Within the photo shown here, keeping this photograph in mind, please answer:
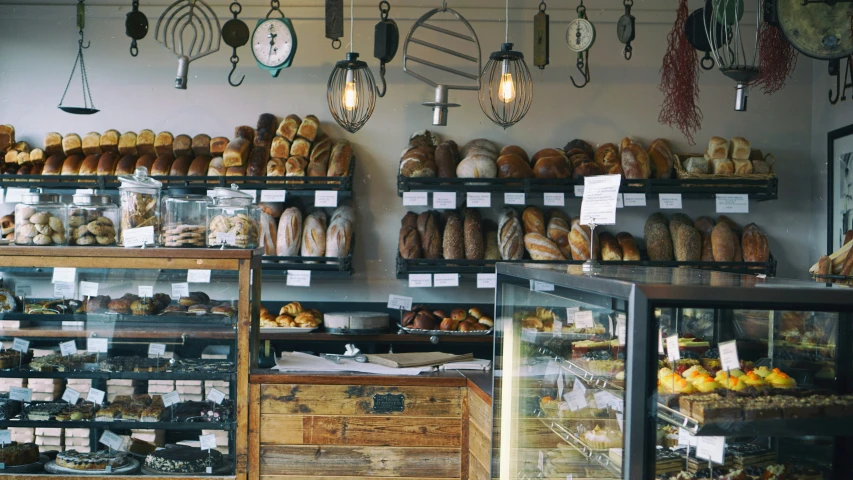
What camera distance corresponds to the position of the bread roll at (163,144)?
15.1ft

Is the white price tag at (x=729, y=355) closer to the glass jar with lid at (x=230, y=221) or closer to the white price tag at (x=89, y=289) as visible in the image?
the glass jar with lid at (x=230, y=221)

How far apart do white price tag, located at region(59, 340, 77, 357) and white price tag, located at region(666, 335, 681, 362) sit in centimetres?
227

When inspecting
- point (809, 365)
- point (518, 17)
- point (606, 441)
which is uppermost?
point (518, 17)

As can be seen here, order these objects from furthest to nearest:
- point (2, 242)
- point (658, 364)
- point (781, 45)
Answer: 1. point (781, 45)
2. point (2, 242)
3. point (658, 364)

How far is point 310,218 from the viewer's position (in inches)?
177

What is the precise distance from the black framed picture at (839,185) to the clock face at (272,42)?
10.2 ft

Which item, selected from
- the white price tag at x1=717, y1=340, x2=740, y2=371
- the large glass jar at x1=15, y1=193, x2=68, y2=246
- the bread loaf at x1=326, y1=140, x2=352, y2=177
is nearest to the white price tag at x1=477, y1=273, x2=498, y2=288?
the bread loaf at x1=326, y1=140, x2=352, y2=177

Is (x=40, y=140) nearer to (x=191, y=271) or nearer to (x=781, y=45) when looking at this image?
(x=191, y=271)

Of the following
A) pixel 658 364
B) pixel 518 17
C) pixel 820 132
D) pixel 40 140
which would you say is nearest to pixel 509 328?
pixel 658 364

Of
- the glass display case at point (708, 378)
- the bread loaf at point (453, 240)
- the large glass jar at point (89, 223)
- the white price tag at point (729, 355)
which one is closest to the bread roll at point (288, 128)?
the bread loaf at point (453, 240)

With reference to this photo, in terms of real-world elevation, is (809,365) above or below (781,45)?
below

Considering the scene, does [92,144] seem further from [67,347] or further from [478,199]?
[478,199]

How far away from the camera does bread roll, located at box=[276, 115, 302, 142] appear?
4.55 m

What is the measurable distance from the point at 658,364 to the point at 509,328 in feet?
3.06
